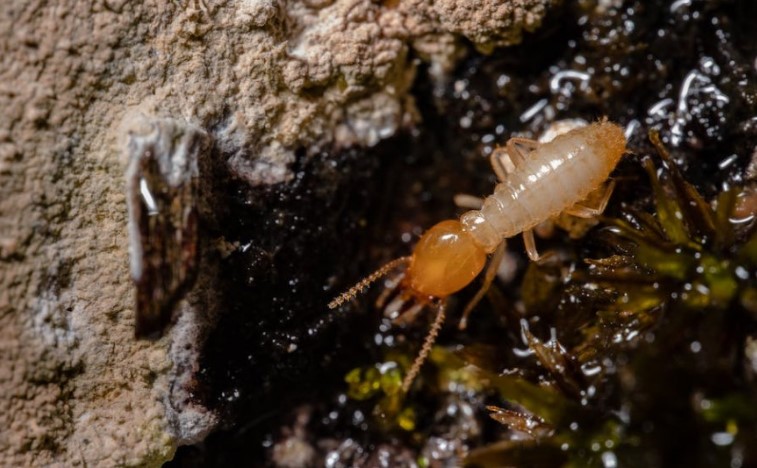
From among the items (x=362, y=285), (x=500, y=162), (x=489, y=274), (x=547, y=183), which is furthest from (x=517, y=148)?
(x=362, y=285)

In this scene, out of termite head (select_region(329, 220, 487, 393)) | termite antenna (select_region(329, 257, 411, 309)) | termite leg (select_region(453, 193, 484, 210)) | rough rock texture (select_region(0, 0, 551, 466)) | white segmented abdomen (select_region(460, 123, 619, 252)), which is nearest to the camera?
rough rock texture (select_region(0, 0, 551, 466))

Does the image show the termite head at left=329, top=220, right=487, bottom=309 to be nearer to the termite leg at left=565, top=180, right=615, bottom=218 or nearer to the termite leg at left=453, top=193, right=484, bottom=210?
the termite leg at left=453, top=193, right=484, bottom=210

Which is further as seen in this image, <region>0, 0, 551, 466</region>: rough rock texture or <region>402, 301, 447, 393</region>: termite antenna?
<region>402, 301, 447, 393</region>: termite antenna

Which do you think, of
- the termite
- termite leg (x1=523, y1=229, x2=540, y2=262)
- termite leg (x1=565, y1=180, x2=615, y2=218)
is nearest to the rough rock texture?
the termite

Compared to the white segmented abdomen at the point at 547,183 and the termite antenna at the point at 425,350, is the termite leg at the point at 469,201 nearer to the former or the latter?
the white segmented abdomen at the point at 547,183

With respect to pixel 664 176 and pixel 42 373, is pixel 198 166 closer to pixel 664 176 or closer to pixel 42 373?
pixel 42 373

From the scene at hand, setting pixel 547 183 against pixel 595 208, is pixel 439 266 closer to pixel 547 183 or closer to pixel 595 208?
pixel 547 183

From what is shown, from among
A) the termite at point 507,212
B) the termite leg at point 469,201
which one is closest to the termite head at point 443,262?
the termite at point 507,212

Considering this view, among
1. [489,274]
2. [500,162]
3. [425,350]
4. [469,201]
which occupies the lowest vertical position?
[425,350]
